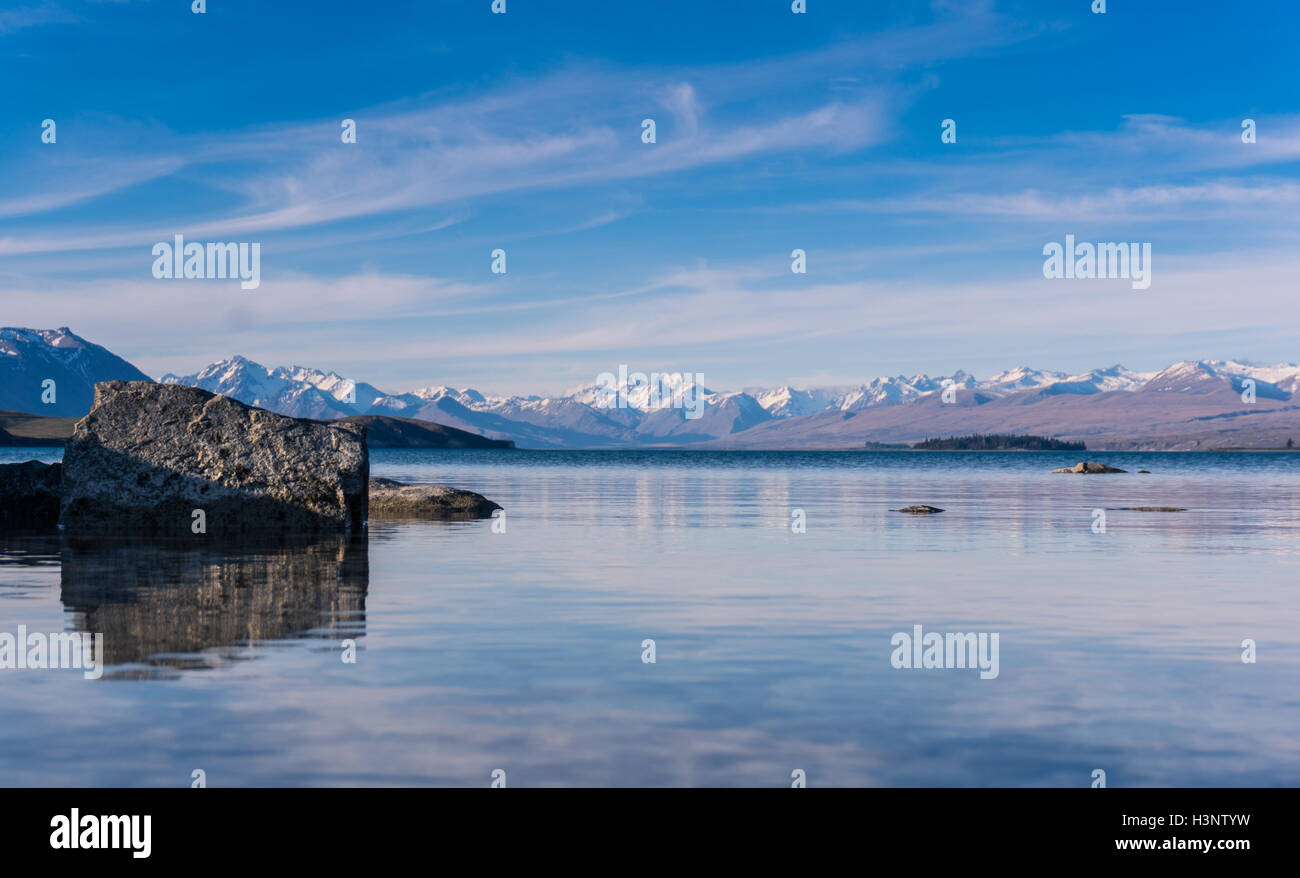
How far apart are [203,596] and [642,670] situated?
7.75 meters

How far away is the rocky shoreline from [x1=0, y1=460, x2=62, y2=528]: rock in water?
3970mm

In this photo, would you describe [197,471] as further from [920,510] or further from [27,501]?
[920,510]

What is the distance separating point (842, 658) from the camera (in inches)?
485

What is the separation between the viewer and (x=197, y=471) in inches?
1070

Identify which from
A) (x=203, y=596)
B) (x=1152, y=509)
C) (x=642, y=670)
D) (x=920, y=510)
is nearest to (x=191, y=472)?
(x=203, y=596)

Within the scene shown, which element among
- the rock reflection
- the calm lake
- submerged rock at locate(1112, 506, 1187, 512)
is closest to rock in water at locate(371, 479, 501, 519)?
the rock reflection

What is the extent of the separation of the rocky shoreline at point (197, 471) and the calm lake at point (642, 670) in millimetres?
2483

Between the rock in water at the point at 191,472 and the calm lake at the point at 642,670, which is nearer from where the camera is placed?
the calm lake at the point at 642,670

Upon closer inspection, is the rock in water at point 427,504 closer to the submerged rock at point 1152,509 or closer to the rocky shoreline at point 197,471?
the rocky shoreline at point 197,471

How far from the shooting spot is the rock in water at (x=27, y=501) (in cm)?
3058

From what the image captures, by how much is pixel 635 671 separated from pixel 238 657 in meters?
4.08

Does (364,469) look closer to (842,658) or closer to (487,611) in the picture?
(487,611)

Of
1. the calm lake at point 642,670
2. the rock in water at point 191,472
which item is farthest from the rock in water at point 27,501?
the calm lake at point 642,670
